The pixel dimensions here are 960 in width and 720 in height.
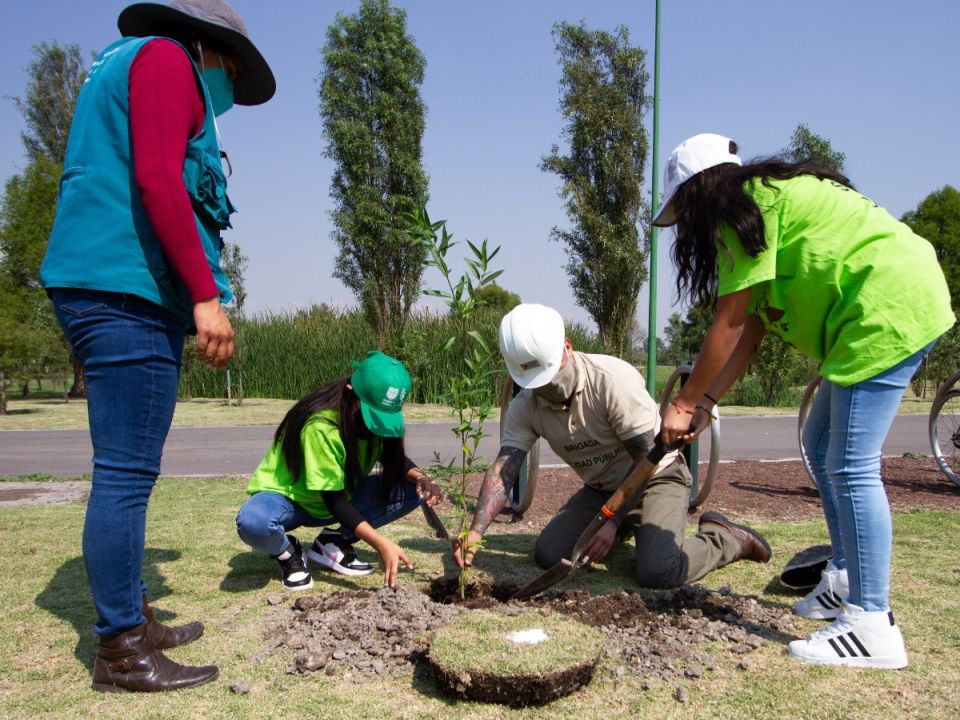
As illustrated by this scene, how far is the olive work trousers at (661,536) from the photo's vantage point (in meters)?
3.60

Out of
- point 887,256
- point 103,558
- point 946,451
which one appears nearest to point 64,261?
point 103,558

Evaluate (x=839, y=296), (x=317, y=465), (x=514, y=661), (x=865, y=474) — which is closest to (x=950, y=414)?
(x=865, y=474)

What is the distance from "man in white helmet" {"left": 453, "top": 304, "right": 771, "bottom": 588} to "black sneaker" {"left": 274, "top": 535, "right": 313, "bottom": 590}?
804 millimetres

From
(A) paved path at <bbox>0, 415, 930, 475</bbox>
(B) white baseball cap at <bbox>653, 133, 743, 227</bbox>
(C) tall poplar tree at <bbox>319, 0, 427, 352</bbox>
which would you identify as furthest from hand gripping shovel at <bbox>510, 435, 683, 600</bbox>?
(C) tall poplar tree at <bbox>319, 0, 427, 352</bbox>

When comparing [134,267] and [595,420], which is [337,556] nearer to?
[595,420]

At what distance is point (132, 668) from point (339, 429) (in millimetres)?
1400

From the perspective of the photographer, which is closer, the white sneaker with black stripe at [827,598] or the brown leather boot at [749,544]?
the white sneaker with black stripe at [827,598]

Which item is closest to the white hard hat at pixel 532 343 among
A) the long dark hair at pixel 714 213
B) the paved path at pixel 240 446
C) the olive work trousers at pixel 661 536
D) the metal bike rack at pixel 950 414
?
the long dark hair at pixel 714 213

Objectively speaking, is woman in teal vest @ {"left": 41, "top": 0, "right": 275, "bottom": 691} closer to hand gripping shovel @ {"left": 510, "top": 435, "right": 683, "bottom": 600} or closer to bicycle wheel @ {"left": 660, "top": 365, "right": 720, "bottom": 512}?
hand gripping shovel @ {"left": 510, "top": 435, "right": 683, "bottom": 600}

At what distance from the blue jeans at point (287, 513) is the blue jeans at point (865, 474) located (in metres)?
2.15

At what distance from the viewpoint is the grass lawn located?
2344mm

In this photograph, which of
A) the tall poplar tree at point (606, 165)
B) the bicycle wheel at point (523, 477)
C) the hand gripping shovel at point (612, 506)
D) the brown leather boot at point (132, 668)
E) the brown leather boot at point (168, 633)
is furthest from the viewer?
the tall poplar tree at point (606, 165)

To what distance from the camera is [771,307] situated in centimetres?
289

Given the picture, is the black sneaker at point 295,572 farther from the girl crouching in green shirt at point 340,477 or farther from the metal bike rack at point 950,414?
the metal bike rack at point 950,414
